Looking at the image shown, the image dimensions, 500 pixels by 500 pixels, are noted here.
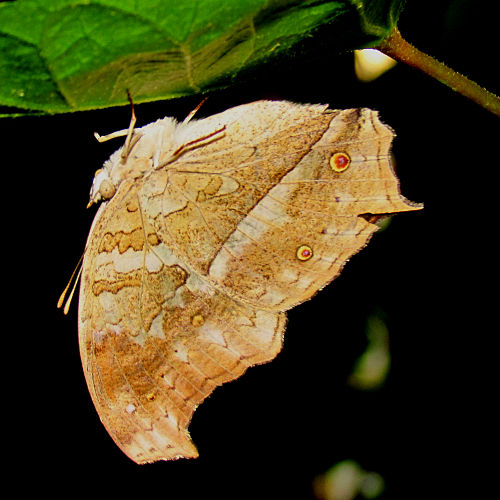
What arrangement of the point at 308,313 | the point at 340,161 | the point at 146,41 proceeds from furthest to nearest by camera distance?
1. the point at 308,313
2. the point at 340,161
3. the point at 146,41

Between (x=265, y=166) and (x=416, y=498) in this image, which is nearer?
(x=265, y=166)

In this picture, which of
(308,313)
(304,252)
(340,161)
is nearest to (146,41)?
(340,161)

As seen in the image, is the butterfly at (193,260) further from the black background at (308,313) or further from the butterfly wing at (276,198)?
the black background at (308,313)

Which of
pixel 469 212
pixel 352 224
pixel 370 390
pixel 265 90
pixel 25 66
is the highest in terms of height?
pixel 25 66

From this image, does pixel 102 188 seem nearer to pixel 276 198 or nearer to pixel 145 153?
pixel 145 153

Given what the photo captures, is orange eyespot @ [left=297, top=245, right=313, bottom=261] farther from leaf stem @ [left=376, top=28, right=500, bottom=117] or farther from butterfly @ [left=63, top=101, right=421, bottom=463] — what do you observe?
leaf stem @ [left=376, top=28, right=500, bottom=117]

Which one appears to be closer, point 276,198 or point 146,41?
point 146,41

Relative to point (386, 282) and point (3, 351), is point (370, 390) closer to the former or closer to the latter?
point (386, 282)

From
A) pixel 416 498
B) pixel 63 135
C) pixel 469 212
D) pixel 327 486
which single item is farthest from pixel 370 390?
pixel 63 135
